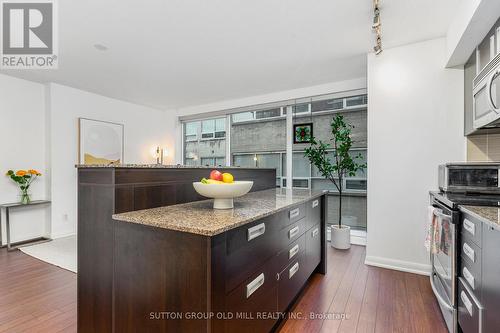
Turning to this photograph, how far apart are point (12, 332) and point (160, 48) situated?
111 inches

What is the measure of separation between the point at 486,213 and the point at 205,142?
4894mm

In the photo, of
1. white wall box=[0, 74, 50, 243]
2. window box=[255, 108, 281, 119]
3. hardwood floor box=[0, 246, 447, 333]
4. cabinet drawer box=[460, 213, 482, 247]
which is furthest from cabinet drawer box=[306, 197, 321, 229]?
white wall box=[0, 74, 50, 243]

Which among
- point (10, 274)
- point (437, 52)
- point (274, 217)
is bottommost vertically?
point (10, 274)

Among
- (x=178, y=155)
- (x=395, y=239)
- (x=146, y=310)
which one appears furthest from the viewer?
(x=178, y=155)

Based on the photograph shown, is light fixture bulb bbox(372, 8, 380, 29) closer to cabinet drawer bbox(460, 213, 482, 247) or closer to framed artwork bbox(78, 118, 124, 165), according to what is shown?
cabinet drawer bbox(460, 213, 482, 247)

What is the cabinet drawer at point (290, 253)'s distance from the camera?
1666 mm

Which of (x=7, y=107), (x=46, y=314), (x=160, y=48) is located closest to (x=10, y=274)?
(x=46, y=314)

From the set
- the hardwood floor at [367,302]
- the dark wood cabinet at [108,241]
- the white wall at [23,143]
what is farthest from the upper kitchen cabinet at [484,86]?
the white wall at [23,143]

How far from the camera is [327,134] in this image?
13.5 feet

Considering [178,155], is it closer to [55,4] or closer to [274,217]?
[55,4]

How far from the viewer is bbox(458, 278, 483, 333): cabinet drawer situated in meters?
1.32

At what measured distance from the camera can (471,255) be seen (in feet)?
4.70

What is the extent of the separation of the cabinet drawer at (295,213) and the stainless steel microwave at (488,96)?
1467 millimetres

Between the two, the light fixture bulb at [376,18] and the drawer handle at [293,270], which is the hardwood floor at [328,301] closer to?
the drawer handle at [293,270]
